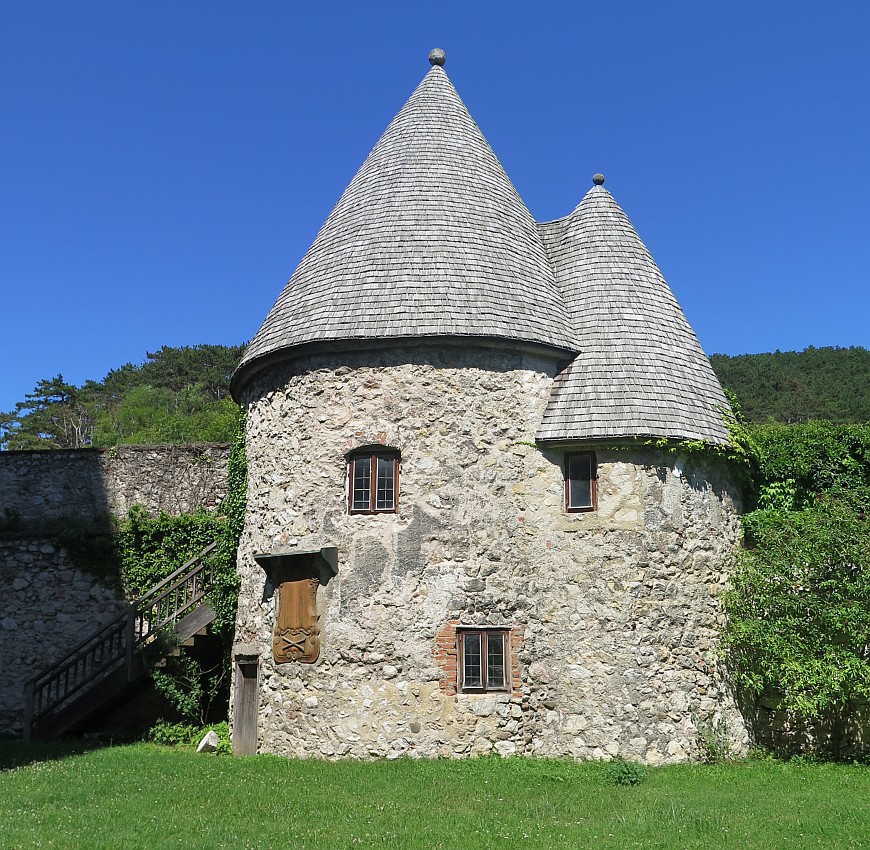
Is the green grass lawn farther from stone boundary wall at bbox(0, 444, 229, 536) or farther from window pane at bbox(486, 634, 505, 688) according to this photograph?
stone boundary wall at bbox(0, 444, 229, 536)

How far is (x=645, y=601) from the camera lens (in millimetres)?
13508

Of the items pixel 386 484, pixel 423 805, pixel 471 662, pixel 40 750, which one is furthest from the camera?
pixel 40 750

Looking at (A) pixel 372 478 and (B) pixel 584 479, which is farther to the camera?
(B) pixel 584 479

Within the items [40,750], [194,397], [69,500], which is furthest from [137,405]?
[40,750]

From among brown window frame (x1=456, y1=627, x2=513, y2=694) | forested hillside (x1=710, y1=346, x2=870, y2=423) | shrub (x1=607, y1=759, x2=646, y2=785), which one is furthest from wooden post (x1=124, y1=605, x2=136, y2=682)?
forested hillside (x1=710, y1=346, x2=870, y2=423)

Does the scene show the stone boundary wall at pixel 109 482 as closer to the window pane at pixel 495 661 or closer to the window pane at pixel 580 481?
the window pane at pixel 495 661

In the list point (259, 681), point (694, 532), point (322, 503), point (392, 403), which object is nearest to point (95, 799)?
point (259, 681)

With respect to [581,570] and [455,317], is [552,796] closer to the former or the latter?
[581,570]

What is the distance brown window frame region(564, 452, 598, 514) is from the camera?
14016mm

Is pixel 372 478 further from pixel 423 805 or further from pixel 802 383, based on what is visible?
pixel 802 383

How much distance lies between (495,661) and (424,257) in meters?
6.64

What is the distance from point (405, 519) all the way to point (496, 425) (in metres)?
2.06

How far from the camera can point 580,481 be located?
1421 cm

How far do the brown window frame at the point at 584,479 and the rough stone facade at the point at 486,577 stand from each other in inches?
A: 4.5
